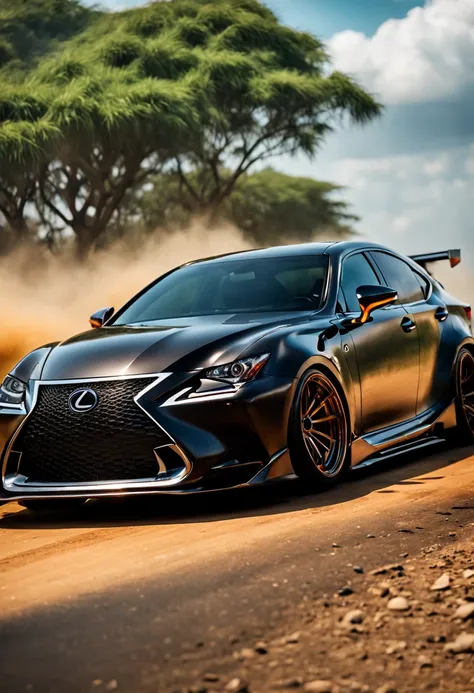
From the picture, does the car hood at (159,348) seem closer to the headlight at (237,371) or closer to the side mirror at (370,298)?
the headlight at (237,371)

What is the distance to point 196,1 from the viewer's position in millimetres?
46844

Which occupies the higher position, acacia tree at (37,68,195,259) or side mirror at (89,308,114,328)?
acacia tree at (37,68,195,259)

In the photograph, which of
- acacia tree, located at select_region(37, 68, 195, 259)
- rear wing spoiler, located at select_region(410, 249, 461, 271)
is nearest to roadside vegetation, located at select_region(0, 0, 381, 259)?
acacia tree, located at select_region(37, 68, 195, 259)

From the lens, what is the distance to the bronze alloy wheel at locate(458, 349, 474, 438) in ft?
30.8

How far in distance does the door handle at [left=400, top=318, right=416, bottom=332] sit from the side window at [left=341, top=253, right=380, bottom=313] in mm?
330

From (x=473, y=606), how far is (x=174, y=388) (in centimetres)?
274

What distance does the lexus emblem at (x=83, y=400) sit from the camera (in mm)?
6777

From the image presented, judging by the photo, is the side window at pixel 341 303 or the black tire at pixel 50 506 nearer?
the black tire at pixel 50 506

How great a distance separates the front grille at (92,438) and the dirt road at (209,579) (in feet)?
0.93

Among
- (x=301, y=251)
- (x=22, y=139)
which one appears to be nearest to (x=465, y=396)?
(x=301, y=251)

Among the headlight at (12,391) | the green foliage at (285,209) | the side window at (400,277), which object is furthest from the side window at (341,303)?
the green foliage at (285,209)

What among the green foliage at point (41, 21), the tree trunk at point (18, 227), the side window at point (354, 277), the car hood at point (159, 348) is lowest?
the car hood at point (159, 348)

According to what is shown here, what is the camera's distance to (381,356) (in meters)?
8.20

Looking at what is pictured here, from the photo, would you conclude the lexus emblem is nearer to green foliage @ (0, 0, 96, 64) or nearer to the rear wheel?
the rear wheel
